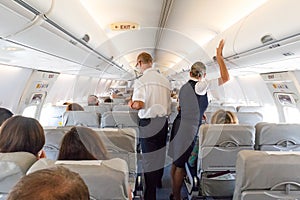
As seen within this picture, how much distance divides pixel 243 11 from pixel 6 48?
3778 millimetres

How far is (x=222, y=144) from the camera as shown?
346cm

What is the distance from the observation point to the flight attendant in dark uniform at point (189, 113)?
12.4 feet

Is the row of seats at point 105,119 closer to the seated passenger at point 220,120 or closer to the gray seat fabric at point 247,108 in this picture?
the seated passenger at point 220,120

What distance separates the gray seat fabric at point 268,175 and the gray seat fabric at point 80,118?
3829mm

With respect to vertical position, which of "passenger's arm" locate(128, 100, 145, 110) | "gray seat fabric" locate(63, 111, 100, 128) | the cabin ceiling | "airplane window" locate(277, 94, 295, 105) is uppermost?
the cabin ceiling

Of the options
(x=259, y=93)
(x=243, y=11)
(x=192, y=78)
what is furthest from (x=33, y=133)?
(x=259, y=93)

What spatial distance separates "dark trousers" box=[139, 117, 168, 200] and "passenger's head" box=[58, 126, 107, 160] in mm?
1600

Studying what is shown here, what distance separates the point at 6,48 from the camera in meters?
3.76

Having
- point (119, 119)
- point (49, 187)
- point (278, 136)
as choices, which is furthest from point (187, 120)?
point (49, 187)

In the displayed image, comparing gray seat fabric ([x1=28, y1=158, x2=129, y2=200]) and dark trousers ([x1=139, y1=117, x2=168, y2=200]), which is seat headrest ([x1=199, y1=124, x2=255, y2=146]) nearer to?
dark trousers ([x1=139, y1=117, x2=168, y2=200])

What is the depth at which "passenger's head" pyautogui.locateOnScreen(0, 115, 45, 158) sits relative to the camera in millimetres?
2381

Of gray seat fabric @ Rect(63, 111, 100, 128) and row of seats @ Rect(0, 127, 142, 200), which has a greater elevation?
gray seat fabric @ Rect(63, 111, 100, 128)

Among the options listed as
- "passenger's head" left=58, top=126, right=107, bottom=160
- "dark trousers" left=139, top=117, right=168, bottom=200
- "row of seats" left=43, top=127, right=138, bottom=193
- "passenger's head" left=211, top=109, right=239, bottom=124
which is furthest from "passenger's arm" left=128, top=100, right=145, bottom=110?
"passenger's head" left=58, top=126, right=107, bottom=160

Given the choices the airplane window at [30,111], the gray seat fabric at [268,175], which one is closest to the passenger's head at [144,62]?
the gray seat fabric at [268,175]
